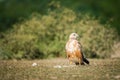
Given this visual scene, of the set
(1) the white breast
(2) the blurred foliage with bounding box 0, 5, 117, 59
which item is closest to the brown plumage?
(1) the white breast

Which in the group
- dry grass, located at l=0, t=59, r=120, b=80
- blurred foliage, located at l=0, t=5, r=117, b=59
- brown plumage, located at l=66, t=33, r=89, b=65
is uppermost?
blurred foliage, located at l=0, t=5, r=117, b=59

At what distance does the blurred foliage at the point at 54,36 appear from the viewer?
19812mm

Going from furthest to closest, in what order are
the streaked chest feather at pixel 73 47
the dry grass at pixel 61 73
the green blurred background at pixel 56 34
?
1. the green blurred background at pixel 56 34
2. the streaked chest feather at pixel 73 47
3. the dry grass at pixel 61 73

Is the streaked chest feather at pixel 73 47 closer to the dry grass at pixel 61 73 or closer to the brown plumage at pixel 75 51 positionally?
the brown plumage at pixel 75 51

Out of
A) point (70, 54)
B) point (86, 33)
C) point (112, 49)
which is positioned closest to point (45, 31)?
point (86, 33)

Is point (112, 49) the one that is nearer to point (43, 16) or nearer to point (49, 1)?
point (43, 16)

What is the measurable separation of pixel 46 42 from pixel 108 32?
358 cm

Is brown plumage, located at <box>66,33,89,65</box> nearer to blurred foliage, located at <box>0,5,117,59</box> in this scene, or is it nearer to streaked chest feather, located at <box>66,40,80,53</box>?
streaked chest feather, located at <box>66,40,80,53</box>

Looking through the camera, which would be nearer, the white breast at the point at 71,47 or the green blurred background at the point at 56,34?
the white breast at the point at 71,47

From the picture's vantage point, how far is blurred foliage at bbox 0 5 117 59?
19.8 m

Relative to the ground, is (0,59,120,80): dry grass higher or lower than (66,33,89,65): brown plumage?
lower

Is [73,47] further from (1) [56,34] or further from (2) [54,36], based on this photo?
(2) [54,36]

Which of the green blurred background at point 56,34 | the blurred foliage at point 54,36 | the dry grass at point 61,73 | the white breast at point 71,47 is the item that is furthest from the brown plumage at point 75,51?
the blurred foliage at point 54,36

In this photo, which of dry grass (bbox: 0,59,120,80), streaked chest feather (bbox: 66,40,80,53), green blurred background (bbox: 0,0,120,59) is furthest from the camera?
green blurred background (bbox: 0,0,120,59)
